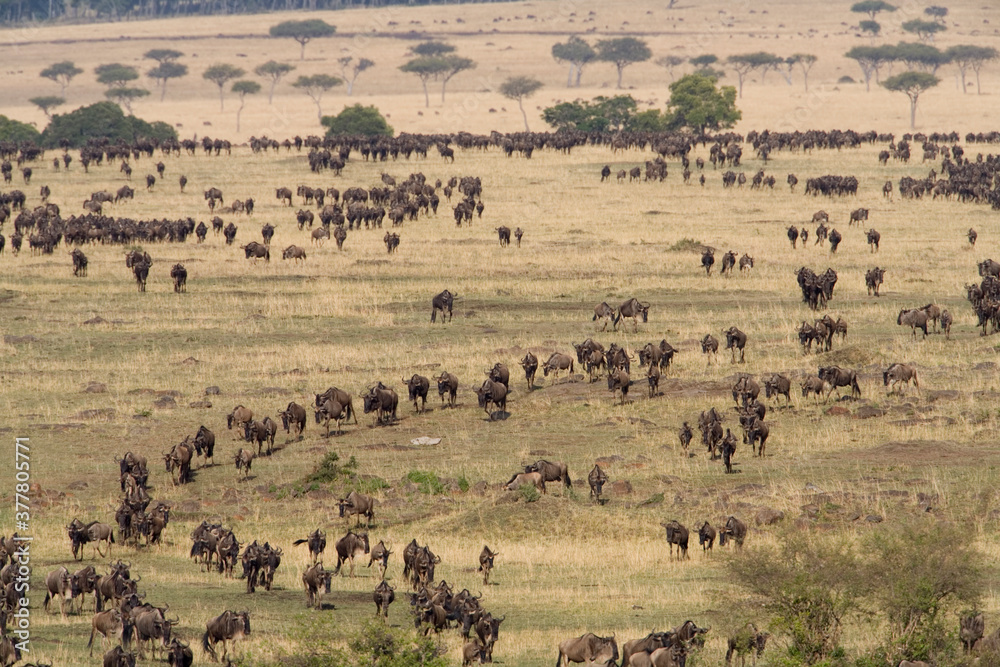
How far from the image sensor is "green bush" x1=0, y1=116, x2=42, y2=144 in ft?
351

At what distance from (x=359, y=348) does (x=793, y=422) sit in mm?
12719

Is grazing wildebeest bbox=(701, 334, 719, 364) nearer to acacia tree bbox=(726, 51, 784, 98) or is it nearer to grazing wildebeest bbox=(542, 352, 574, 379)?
grazing wildebeest bbox=(542, 352, 574, 379)

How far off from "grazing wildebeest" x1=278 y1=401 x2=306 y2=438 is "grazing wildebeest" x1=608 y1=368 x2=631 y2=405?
732cm

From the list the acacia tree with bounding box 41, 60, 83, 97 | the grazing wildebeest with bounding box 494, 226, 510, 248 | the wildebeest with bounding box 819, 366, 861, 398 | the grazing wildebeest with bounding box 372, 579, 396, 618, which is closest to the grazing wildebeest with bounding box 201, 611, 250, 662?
the grazing wildebeest with bounding box 372, 579, 396, 618

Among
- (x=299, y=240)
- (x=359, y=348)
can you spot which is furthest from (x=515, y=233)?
(x=359, y=348)

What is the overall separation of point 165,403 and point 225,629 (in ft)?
52.5

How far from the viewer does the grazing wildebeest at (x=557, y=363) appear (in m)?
32.6

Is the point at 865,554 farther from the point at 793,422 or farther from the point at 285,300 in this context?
the point at 285,300

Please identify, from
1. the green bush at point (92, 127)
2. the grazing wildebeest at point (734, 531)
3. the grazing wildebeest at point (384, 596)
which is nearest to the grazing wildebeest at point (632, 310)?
the grazing wildebeest at point (734, 531)

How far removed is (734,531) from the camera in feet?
69.9

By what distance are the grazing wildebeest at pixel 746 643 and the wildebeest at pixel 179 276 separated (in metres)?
31.3

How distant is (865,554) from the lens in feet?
58.1

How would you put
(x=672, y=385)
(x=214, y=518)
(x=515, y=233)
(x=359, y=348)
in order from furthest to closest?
(x=515, y=233)
(x=359, y=348)
(x=672, y=385)
(x=214, y=518)

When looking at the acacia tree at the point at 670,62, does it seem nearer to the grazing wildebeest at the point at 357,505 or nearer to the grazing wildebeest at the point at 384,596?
the grazing wildebeest at the point at 357,505
